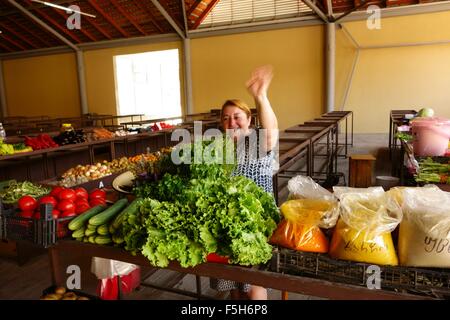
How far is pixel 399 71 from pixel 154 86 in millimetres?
9307

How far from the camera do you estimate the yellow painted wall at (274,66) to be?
10625 millimetres

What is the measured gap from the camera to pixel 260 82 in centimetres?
194

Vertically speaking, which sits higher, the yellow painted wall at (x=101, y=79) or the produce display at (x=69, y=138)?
the yellow painted wall at (x=101, y=79)

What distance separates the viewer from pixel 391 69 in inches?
388

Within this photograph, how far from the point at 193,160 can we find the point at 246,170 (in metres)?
0.62

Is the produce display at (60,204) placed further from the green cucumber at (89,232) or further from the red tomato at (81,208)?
the green cucumber at (89,232)

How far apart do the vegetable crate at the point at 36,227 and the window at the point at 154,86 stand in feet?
42.3

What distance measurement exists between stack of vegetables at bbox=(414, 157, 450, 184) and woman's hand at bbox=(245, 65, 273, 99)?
106 cm

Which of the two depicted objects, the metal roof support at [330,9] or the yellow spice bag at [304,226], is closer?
the yellow spice bag at [304,226]

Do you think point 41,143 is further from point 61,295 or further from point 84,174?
point 61,295

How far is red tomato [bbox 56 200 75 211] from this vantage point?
1559 mm

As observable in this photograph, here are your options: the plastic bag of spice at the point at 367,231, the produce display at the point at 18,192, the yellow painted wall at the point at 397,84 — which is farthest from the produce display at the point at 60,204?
the yellow painted wall at the point at 397,84

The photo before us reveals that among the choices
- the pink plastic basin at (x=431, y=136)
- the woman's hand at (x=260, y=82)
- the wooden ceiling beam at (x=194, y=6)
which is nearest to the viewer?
the woman's hand at (x=260, y=82)

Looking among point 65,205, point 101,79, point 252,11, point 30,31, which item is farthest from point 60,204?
point 30,31
